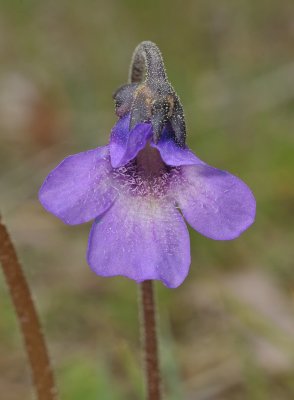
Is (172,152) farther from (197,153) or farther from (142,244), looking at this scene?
(197,153)

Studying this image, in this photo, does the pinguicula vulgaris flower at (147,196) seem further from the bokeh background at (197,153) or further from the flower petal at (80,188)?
the bokeh background at (197,153)

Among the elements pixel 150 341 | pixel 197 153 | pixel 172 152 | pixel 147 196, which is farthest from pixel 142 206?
pixel 197 153

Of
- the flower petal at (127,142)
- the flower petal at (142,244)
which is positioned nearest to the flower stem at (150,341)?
the flower petal at (142,244)

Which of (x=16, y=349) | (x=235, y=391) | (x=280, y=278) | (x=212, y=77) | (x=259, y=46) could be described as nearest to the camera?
(x=235, y=391)

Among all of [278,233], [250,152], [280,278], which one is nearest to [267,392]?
[280,278]

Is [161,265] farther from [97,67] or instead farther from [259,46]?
[259,46]
